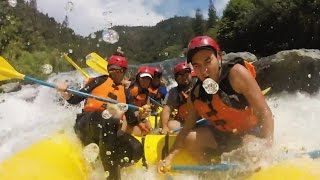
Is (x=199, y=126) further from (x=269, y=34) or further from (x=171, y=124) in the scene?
(x=269, y=34)

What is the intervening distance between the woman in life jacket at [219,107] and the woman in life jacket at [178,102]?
1785 millimetres

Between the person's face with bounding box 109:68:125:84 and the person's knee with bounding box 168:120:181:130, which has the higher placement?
the person's face with bounding box 109:68:125:84

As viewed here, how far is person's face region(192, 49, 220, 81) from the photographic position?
127 inches

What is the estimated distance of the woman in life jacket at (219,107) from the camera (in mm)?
3176

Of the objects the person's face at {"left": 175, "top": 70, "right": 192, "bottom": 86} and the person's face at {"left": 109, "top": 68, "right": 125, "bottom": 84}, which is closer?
the person's face at {"left": 109, "top": 68, "right": 125, "bottom": 84}

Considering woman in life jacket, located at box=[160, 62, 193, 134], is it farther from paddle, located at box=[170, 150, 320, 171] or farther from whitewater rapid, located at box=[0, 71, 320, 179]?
paddle, located at box=[170, 150, 320, 171]

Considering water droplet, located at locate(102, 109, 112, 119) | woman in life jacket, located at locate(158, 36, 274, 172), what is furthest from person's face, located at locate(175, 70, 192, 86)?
woman in life jacket, located at locate(158, 36, 274, 172)

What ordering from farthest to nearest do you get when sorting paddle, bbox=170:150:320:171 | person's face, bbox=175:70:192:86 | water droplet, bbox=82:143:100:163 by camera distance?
person's face, bbox=175:70:192:86, water droplet, bbox=82:143:100:163, paddle, bbox=170:150:320:171

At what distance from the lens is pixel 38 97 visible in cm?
1670

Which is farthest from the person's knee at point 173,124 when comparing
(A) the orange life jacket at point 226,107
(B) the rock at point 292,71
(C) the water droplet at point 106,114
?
(B) the rock at point 292,71

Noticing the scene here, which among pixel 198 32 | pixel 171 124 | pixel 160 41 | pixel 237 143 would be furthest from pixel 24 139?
pixel 160 41

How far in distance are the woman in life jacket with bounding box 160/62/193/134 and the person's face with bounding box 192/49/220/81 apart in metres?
2.13

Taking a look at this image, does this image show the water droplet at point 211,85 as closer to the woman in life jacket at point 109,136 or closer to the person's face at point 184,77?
the woman in life jacket at point 109,136

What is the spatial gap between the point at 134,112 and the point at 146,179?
3.93 ft
